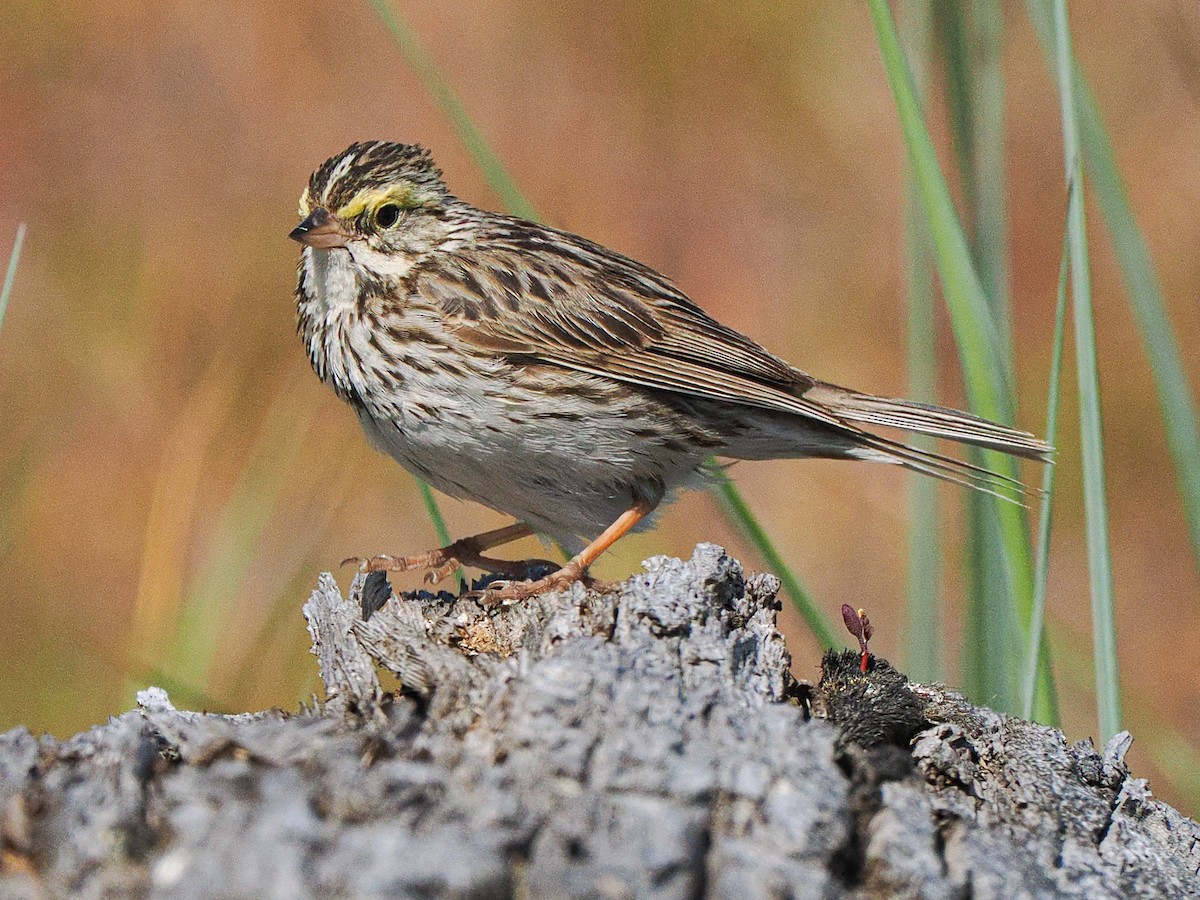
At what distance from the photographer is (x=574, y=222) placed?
906 cm

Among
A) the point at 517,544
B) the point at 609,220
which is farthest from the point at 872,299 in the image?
the point at 517,544

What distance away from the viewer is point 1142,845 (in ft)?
8.35

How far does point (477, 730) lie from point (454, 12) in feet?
26.9

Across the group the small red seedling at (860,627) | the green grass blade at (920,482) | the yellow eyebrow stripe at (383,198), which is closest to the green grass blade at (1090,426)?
the green grass blade at (920,482)

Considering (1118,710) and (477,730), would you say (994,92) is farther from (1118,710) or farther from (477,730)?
(477,730)

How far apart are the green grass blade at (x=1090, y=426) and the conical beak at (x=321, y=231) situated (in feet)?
7.26

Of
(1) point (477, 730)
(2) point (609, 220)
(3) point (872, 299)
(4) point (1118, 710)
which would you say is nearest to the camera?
(1) point (477, 730)

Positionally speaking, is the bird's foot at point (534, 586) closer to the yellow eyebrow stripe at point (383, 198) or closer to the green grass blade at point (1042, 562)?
the green grass blade at point (1042, 562)

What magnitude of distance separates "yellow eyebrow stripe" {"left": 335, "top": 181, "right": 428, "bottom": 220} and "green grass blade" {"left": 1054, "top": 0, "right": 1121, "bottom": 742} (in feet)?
7.08

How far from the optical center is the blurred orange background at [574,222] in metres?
7.38

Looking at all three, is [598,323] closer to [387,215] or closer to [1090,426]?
[387,215]

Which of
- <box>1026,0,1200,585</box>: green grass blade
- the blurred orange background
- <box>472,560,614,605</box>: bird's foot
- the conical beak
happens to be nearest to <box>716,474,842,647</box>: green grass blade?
<box>472,560,614,605</box>: bird's foot

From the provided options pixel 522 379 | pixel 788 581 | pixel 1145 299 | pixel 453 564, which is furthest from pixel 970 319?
pixel 453 564

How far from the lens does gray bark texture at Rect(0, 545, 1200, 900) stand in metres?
2.00
